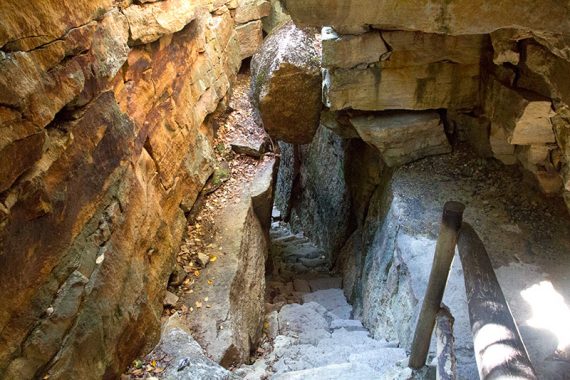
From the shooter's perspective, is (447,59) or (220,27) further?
(220,27)

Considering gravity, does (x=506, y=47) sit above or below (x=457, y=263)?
above

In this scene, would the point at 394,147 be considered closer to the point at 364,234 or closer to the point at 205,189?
the point at 364,234

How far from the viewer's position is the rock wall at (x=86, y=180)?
281 centimetres

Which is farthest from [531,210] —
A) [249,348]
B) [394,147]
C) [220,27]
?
[220,27]

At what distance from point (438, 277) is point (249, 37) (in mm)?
7885

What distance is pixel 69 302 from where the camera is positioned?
133 inches

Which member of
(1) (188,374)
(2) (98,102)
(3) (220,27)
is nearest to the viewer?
(2) (98,102)

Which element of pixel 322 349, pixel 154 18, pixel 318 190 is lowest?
pixel 322 349

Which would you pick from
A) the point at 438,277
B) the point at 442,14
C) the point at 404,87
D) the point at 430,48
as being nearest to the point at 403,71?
the point at 404,87

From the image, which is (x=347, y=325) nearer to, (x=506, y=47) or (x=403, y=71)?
(x=403, y=71)

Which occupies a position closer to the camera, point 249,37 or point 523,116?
point 523,116

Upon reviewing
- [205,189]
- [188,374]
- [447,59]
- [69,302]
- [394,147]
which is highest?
[447,59]

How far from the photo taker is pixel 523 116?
4.91 metres

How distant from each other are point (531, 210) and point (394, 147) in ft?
6.96
